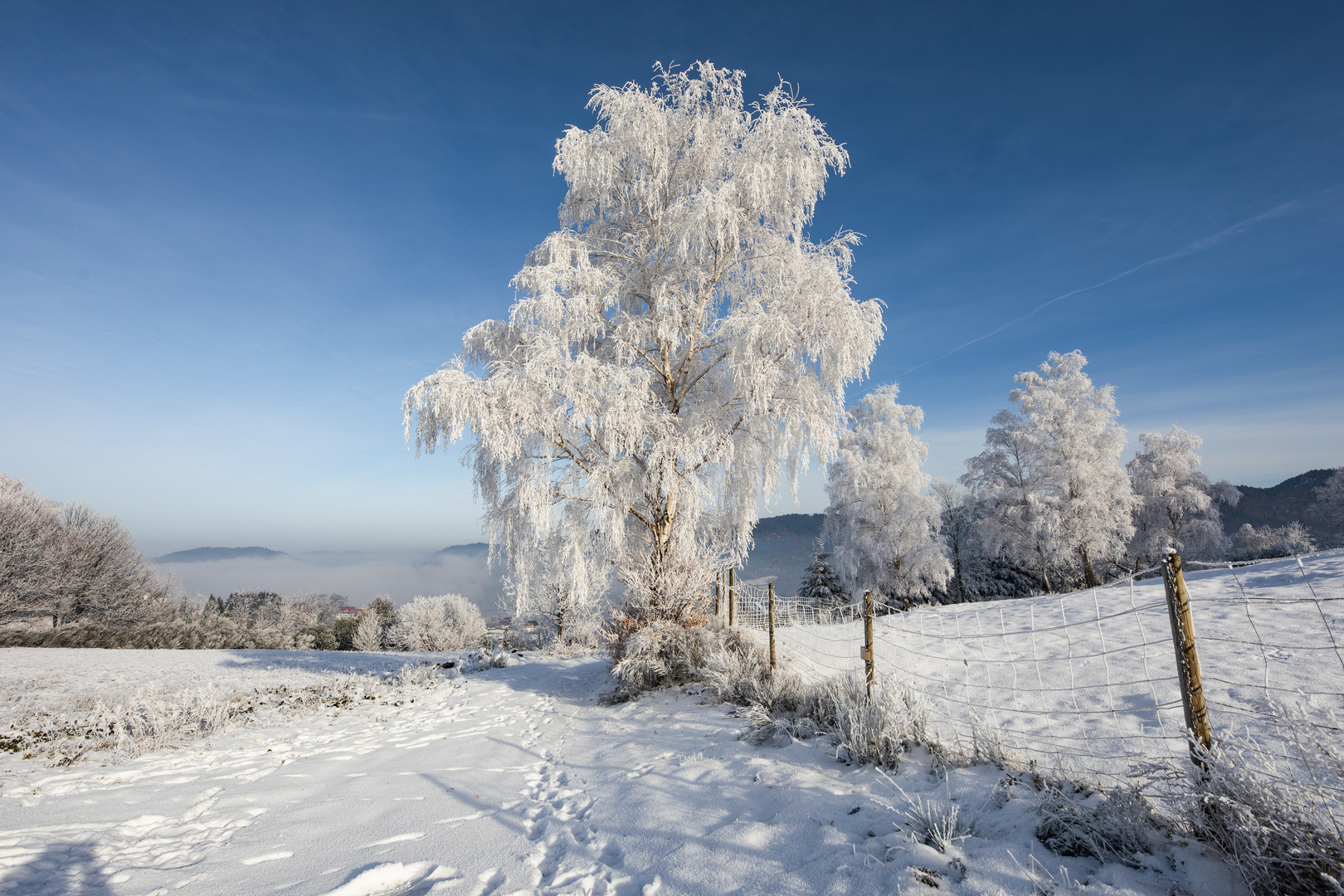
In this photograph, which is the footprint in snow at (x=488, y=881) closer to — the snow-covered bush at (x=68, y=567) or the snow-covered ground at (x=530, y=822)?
the snow-covered ground at (x=530, y=822)

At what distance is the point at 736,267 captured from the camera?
9.13 metres

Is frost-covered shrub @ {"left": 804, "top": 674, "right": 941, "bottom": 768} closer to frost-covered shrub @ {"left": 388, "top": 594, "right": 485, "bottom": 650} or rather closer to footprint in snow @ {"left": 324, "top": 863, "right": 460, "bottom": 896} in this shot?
footprint in snow @ {"left": 324, "top": 863, "right": 460, "bottom": 896}

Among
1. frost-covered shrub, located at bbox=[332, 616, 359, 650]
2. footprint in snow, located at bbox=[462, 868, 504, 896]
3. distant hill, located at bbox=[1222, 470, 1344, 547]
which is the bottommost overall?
frost-covered shrub, located at bbox=[332, 616, 359, 650]

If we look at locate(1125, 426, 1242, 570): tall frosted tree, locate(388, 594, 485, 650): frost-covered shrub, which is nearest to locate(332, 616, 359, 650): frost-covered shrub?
locate(388, 594, 485, 650): frost-covered shrub

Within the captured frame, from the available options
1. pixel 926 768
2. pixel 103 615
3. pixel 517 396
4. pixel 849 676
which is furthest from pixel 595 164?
pixel 103 615

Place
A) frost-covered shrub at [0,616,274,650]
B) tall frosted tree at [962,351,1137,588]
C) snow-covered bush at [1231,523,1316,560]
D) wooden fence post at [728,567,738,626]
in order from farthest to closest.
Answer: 1. snow-covered bush at [1231,523,1316,560]
2. tall frosted tree at [962,351,1137,588]
3. frost-covered shrub at [0,616,274,650]
4. wooden fence post at [728,567,738,626]

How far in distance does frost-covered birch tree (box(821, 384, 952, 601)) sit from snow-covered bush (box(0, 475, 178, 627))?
2738 cm

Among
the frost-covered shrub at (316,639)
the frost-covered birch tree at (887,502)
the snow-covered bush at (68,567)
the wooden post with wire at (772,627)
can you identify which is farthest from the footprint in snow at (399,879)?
the frost-covered shrub at (316,639)

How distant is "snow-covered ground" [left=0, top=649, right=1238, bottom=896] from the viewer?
2.57 m

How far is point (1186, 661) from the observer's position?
9.11 feet

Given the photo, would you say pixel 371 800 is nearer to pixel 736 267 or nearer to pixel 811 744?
pixel 811 744

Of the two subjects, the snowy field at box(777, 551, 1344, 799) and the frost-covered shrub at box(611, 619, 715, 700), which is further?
the frost-covered shrub at box(611, 619, 715, 700)

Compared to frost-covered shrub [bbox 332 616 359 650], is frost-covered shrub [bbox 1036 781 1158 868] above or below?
above

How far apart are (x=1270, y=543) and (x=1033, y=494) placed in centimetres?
1667
